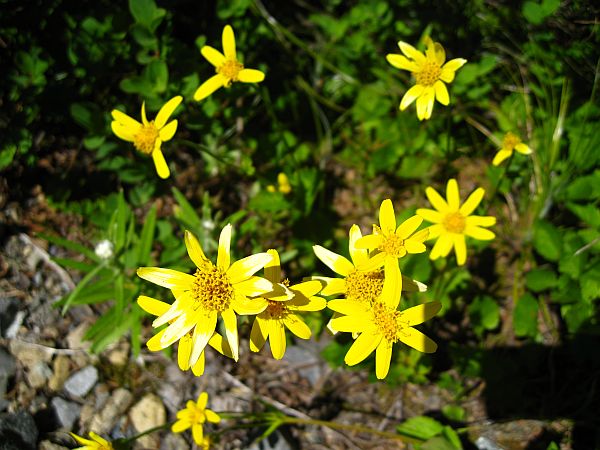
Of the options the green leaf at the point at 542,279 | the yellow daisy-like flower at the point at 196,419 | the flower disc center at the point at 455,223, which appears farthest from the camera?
the green leaf at the point at 542,279

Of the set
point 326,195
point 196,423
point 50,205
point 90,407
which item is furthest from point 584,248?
point 50,205

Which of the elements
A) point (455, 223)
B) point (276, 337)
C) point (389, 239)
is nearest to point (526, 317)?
point (455, 223)

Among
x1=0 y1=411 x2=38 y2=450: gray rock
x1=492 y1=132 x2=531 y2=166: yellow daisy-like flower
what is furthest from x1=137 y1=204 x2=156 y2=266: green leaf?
x1=492 y1=132 x2=531 y2=166: yellow daisy-like flower

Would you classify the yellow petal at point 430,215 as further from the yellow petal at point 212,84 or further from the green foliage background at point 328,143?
the yellow petal at point 212,84

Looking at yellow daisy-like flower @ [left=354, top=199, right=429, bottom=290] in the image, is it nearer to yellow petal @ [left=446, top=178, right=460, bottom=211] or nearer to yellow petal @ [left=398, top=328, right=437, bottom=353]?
yellow petal @ [left=398, top=328, right=437, bottom=353]

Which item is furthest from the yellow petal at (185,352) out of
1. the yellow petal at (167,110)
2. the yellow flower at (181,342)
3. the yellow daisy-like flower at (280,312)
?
the yellow petal at (167,110)
